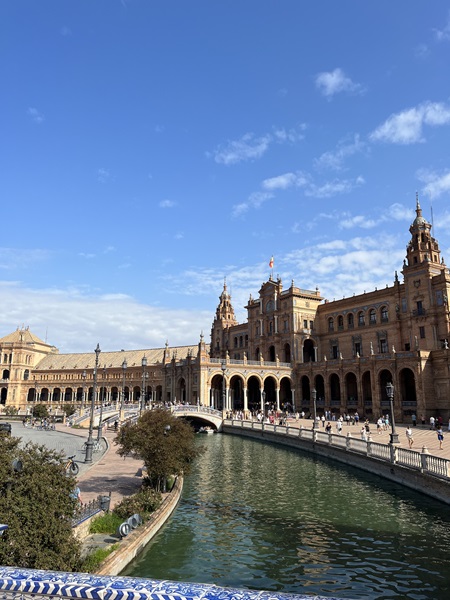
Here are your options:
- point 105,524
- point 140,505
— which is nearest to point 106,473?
point 140,505

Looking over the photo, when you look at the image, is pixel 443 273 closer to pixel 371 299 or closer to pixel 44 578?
pixel 371 299

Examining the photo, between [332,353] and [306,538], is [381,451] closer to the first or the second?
[306,538]

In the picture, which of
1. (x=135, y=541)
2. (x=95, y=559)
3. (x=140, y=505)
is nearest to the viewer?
(x=95, y=559)

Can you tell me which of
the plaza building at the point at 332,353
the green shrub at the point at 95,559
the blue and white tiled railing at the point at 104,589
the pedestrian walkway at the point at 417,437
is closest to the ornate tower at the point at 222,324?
the plaza building at the point at 332,353

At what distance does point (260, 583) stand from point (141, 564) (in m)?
3.48

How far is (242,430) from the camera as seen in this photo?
163ft

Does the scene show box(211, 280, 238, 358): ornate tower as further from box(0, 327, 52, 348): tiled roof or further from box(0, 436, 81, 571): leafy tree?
box(0, 436, 81, 571): leafy tree

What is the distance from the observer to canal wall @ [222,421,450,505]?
20.8 meters

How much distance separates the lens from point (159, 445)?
1930 cm

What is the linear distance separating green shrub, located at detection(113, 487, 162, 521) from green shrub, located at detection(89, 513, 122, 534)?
1.16ft

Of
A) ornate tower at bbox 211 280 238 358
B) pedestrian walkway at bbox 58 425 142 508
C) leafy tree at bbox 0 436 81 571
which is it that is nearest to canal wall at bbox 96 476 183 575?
pedestrian walkway at bbox 58 425 142 508

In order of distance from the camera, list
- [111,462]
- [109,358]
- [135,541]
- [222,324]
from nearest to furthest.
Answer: [135,541] → [111,462] → [222,324] → [109,358]

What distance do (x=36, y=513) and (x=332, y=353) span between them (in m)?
64.2

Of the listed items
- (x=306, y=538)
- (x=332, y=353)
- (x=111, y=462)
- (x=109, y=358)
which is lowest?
(x=306, y=538)
